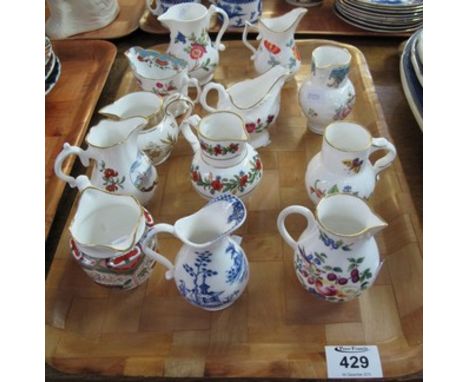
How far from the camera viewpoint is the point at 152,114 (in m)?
0.91

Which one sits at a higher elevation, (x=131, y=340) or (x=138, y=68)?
(x=138, y=68)

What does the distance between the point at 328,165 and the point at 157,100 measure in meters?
0.38

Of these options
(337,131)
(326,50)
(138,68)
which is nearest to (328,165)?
(337,131)

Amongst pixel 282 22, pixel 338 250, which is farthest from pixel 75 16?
pixel 338 250

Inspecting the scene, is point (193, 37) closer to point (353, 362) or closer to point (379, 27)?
point (379, 27)

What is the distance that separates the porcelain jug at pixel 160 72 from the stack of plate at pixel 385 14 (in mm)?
632

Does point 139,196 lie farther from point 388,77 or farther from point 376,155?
point 388,77

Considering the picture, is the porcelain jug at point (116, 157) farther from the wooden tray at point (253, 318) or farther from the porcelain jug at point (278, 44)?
the porcelain jug at point (278, 44)

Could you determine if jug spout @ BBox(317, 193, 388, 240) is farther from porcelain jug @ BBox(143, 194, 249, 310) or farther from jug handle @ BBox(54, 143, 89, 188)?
jug handle @ BBox(54, 143, 89, 188)

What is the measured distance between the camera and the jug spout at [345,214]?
0.67m

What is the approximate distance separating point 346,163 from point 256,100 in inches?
12.4

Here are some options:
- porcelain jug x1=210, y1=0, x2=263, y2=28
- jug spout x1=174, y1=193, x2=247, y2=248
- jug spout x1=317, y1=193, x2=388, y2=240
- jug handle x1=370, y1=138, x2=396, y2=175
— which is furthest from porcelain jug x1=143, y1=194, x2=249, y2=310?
porcelain jug x1=210, y1=0, x2=263, y2=28

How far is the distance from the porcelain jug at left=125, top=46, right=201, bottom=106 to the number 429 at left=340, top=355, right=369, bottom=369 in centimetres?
66

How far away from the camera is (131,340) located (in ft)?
2.33
